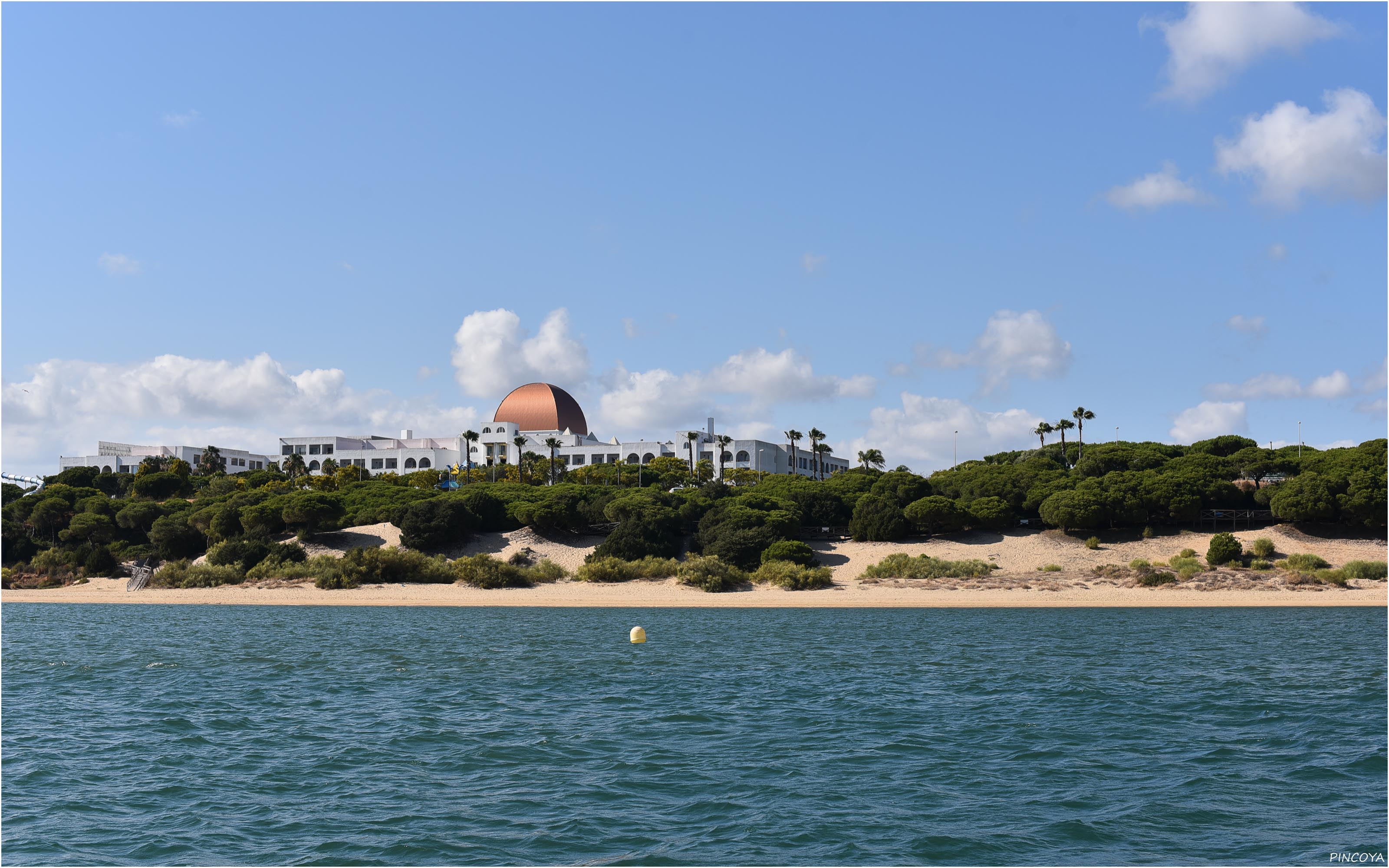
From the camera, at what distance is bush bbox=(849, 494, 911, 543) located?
78125 millimetres

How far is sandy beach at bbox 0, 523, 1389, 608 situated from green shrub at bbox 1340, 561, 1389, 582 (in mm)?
878

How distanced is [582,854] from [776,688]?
564 inches

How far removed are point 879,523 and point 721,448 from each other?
56.1 metres

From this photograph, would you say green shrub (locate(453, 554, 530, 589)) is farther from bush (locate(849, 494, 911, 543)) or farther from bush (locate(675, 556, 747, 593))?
bush (locate(849, 494, 911, 543))

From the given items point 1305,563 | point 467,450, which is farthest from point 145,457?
point 1305,563

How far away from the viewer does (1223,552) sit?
70250 millimetres

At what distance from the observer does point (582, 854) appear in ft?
45.6

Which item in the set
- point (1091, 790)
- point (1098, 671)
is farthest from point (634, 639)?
point (1091, 790)

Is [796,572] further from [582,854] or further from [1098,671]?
[582,854]

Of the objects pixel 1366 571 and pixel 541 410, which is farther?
pixel 541 410

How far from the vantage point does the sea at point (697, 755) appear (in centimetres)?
1445

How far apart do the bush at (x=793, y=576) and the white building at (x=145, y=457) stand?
99943 millimetres

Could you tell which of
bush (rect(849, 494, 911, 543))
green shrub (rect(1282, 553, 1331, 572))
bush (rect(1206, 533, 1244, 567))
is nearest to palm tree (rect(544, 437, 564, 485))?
bush (rect(849, 494, 911, 543))

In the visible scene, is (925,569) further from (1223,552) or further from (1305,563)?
(1305,563)
